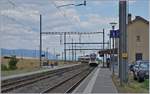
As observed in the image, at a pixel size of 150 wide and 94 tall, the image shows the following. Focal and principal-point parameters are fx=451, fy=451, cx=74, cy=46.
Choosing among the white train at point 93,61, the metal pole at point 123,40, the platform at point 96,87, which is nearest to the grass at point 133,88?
the platform at point 96,87

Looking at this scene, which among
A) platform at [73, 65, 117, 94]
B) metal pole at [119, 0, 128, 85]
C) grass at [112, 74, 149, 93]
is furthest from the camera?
metal pole at [119, 0, 128, 85]

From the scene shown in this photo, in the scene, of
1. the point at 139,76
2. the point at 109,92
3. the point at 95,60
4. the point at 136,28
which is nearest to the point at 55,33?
the point at 136,28

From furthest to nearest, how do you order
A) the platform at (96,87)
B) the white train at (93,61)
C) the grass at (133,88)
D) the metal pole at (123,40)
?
1. the white train at (93,61)
2. the metal pole at (123,40)
3. the platform at (96,87)
4. the grass at (133,88)

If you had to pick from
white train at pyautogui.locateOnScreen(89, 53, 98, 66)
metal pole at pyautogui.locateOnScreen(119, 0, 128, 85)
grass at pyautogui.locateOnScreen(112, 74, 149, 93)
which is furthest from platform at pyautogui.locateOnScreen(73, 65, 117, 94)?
white train at pyautogui.locateOnScreen(89, 53, 98, 66)

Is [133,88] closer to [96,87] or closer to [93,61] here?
[96,87]

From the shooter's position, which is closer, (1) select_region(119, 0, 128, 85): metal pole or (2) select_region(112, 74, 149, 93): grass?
(2) select_region(112, 74, 149, 93): grass

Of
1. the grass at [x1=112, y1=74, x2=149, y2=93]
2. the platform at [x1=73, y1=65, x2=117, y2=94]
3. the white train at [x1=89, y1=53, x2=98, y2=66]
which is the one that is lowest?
the platform at [x1=73, y1=65, x2=117, y2=94]

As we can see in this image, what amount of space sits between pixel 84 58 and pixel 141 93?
104319 millimetres

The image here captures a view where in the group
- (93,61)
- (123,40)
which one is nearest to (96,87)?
(123,40)

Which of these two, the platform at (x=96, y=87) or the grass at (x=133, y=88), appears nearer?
the grass at (x=133, y=88)

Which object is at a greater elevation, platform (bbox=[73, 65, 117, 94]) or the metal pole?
the metal pole

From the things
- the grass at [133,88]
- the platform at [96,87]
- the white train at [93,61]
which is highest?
the white train at [93,61]

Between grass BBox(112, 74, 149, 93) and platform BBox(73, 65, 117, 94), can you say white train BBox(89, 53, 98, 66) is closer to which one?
platform BBox(73, 65, 117, 94)

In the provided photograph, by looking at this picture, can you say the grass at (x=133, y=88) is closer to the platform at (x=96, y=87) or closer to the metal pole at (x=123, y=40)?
the platform at (x=96, y=87)
